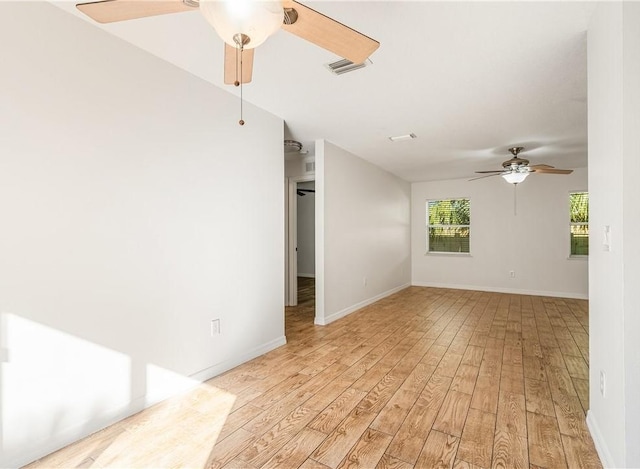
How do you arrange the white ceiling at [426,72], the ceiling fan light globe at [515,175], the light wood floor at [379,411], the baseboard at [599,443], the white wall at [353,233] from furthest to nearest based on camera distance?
the ceiling fan light globe at [515,175] → the white wall at [353,233] → the white ceiling at [426,72] → the light wood floor at [379,411] → the baseboard at [599,443]

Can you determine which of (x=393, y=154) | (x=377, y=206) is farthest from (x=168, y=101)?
(x=377, y=206)

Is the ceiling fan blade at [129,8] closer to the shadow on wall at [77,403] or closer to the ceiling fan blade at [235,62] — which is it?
the ceiling fan blade at [235,62]

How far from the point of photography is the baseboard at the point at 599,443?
154cm

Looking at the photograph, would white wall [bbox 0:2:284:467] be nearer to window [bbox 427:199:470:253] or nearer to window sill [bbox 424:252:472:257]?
window sill [bbox 424:252:472:257]

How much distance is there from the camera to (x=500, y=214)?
6.55m

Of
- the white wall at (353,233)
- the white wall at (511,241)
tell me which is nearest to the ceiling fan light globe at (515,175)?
the white wall at (511,241)

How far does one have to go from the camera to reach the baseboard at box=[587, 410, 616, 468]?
1544 mm

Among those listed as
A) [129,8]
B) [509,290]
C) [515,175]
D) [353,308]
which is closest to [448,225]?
[509,290]

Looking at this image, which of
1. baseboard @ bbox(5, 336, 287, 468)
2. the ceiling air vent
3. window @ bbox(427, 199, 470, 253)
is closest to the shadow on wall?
baseboard @ bbox(5, 336, 287, 468)

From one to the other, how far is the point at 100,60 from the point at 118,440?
7.39 ft

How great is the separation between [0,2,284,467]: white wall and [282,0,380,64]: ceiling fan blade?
1375 millimetres

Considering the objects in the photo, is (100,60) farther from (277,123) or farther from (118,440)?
(118,440)

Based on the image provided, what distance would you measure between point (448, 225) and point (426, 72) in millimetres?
5289

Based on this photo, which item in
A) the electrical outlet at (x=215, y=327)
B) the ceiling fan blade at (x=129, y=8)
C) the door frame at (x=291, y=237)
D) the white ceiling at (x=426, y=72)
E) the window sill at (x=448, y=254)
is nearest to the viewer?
the ceiling fan blade at (x=129, y=8)
